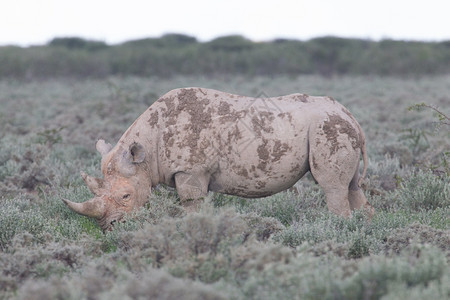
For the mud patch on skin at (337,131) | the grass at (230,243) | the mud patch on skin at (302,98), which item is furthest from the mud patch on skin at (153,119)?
the mud patch on skin at (337,131)

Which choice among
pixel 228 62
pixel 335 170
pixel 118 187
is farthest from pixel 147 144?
pixel 228 62

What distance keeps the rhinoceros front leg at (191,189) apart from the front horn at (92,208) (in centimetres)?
90

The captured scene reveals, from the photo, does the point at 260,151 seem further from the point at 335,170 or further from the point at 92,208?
the point at 92,208

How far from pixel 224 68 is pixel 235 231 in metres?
31.7

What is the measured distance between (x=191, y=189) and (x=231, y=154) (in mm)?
613

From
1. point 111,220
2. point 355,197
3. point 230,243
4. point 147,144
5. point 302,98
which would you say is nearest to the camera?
point 230,243

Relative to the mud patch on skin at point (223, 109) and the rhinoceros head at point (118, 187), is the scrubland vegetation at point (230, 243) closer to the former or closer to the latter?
the rhinoceros head at point (118, 187)

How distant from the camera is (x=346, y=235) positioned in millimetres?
6070

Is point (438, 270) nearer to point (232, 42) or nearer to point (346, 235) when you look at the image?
point (346, 235)

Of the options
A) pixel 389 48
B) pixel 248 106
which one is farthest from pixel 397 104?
pixel 389 48

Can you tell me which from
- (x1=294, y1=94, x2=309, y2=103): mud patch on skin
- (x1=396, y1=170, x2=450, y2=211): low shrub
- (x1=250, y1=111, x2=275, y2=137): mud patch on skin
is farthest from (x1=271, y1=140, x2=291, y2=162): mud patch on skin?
(x1=396, y1=170, x2=450, y2=211): low shrub

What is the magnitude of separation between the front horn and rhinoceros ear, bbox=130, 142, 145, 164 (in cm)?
59

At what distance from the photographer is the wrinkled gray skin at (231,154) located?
20.3 ft

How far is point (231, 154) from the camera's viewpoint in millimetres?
6258
